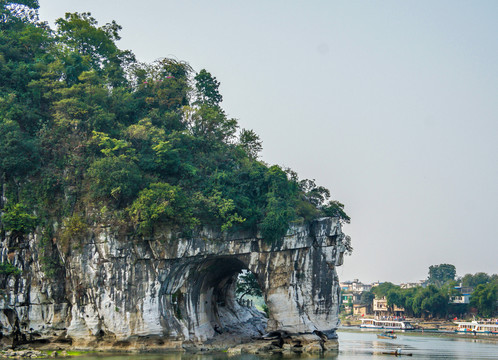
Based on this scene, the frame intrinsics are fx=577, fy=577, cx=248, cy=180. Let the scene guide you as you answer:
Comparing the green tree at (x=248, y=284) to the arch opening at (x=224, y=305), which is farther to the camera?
the green tree at (x=248, y=284)

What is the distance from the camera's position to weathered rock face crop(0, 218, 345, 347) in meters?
23.9

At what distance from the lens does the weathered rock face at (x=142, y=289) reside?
2391 centimetres

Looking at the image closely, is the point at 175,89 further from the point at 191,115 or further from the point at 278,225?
the point at 278,225

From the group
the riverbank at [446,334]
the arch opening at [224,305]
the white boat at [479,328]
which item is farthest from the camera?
the white boat at [479,328]

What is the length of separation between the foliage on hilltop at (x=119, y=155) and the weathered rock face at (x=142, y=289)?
2.66 feet

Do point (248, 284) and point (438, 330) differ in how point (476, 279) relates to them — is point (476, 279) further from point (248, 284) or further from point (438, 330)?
point (248, 284)

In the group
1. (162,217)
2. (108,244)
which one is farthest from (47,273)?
(162,217)

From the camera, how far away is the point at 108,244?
79.3ft

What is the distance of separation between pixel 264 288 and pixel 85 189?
30.4 feet

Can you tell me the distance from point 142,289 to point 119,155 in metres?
5.85

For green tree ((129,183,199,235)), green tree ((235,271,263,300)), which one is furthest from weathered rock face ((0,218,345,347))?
green tree ((235,271,263,300))

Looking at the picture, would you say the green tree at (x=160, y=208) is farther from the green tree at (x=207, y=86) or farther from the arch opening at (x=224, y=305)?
the green tree at (x=207, y=86)

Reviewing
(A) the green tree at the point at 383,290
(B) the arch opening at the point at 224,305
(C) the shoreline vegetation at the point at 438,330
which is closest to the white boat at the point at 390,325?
(C) the shoreline vegetation at the point at 438,330

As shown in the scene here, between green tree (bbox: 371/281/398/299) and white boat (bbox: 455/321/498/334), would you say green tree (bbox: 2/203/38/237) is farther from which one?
green tree (bbox: 371/281/398/299)
